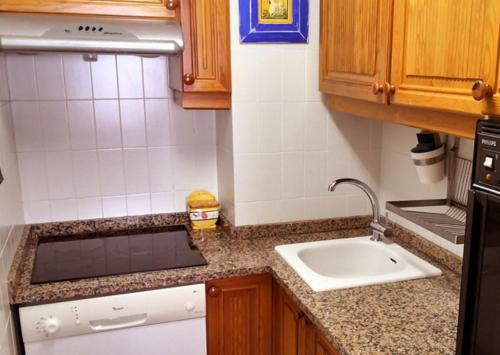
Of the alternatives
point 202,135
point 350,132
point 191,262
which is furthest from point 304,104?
point 191,262

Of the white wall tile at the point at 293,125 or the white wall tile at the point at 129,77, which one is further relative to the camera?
the white wall tile at the point at 129,77

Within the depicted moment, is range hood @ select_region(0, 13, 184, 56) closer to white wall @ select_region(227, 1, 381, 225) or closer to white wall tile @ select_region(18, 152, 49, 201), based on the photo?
white wall @ select_region(227, 1, 381, 225)

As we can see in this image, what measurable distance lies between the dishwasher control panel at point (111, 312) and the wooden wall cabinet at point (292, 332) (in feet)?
0.91

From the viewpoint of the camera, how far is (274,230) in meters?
2.11

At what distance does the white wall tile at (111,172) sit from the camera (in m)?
2.20

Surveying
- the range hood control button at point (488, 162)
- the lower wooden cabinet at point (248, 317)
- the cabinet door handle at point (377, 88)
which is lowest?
the lower wooden cabinet at point (248, 317)

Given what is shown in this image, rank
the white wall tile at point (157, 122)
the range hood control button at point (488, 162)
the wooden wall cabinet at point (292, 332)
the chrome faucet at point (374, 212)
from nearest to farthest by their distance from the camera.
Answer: the range hood control button at point (488, 162) < the wooden wall cabinet at point (292, 332) < the chrome faucet at point (374, 212) < the white wall tile at point (157, 122)

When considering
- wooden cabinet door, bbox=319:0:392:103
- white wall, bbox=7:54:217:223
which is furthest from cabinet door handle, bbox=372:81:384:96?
white wall, bbox=7:54:217:223

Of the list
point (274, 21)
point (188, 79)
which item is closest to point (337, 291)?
point (188, 79)

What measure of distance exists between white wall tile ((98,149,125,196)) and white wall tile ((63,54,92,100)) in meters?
0.26

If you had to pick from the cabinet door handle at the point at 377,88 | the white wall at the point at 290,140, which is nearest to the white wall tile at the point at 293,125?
the white wall at the point at 290,140

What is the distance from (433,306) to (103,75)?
1546 mm

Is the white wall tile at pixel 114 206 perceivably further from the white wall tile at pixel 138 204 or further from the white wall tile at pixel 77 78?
the white wall tile at pixel 77 78

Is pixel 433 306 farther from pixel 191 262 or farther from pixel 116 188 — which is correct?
pixel 116 188
